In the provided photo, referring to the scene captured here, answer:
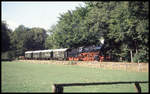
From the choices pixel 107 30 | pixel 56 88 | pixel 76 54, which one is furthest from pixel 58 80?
pixel 76 54

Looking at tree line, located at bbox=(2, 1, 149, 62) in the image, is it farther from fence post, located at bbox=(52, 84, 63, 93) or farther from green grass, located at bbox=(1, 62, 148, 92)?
fence post, located at bbox=(52, 84, 63, 93)

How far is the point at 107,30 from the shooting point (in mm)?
41594

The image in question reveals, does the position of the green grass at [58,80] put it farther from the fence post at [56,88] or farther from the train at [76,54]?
the train at [76,54]

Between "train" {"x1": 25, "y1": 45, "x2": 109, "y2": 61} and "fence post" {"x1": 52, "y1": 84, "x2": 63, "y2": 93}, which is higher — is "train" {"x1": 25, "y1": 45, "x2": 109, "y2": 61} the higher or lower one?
the higher one

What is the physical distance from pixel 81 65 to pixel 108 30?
8.76m

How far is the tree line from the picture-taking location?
2189cm

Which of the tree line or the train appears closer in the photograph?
the tree line

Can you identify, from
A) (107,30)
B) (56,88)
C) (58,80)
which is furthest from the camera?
(107,30)

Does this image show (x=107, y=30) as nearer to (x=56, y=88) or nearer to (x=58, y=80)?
(x=58, y=80)

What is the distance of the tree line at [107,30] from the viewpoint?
21891mm

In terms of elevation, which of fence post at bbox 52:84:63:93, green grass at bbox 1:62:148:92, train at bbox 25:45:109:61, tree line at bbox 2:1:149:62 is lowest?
green grass at bbox 1:62:148:92

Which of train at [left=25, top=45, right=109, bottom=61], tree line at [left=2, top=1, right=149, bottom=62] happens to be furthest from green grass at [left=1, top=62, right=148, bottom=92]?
train at [left=25, top=45, right=109, bottom=61]

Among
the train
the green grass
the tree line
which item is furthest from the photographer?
the train

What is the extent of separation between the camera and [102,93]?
12867 mm
